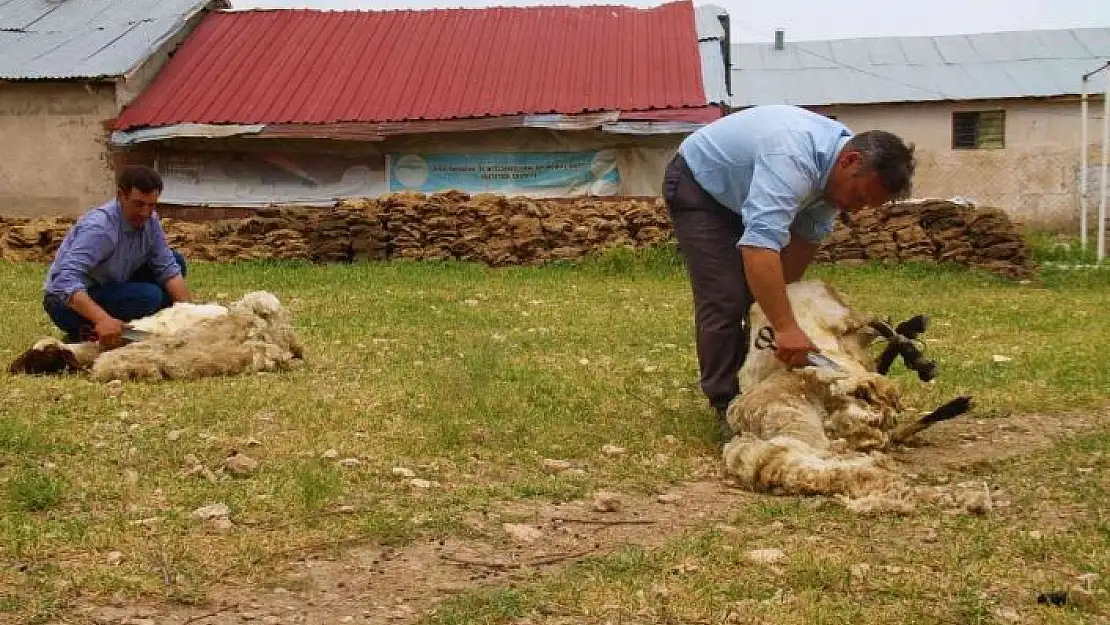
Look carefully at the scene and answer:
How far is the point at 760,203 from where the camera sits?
14.7ft

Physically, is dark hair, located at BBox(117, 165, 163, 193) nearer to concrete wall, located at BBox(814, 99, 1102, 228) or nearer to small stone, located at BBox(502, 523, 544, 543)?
small stone, located at BBox(502, 523, 544, 543)

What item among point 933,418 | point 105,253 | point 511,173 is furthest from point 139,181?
point 511,173

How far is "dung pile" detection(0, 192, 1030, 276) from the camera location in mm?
14789

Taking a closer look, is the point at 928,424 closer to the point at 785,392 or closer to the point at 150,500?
the point at 785,392

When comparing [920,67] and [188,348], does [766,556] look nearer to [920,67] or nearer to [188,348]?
[188,348]

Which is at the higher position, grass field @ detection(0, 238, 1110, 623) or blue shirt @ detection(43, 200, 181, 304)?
blue shirt @ detection(43, 200, 181, 304)

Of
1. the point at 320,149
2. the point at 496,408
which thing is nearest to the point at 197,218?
the point at 320,149

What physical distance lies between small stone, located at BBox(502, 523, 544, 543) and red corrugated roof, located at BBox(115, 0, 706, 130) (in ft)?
44.1

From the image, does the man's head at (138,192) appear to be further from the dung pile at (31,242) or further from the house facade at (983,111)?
the house facade at (983,111)

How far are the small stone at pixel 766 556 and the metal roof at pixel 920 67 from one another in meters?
23.8

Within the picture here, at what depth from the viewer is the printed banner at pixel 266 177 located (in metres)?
18.0

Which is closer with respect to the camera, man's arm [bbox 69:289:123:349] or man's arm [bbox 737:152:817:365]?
man's arm [bbox 737:152:817:365]

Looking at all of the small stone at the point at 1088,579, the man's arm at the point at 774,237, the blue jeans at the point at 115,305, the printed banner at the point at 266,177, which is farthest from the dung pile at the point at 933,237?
the small stone at the point at 1088,579

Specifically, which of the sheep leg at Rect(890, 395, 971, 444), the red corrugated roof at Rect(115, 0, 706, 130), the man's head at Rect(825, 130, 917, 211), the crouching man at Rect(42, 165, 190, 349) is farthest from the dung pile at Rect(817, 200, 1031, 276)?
the man's head at Rect(825, 130, 917, 211)
